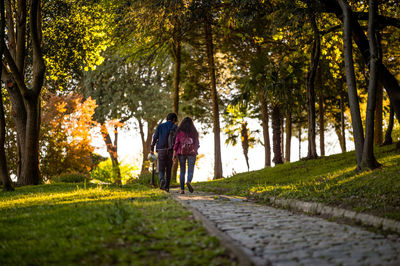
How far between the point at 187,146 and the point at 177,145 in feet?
1.12

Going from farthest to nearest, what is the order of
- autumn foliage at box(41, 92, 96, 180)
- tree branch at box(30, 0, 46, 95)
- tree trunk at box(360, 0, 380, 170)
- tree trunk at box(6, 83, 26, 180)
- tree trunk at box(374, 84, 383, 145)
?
autumn foliage at box(41, 92, 96, 180) < tree trunk at box(374, 84, 383, 145) < tree trunk at box(6, 83, 26, 180) < tree branch at box(30, 0, 46, 95) < tree trunk at box(360, 0, 380, 170)

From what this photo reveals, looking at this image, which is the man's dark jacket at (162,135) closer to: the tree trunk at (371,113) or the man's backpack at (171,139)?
the man's backpack at (171,139)

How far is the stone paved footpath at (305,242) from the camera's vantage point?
4.11m

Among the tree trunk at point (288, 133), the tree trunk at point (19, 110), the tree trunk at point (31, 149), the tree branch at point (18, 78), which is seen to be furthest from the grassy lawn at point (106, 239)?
the tree trunk at point (288, 133)

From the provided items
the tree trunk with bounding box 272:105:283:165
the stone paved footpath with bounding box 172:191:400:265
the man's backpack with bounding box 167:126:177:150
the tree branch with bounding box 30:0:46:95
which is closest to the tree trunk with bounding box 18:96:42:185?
the tree branch with bounding box 30:0:46:95

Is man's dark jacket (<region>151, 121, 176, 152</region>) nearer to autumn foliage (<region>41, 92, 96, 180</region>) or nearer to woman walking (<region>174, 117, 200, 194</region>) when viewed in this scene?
woman walking (<region>174, 117, 200, 194</region>)

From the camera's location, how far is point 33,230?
5320 mm

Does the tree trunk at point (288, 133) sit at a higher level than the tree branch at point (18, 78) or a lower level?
lower

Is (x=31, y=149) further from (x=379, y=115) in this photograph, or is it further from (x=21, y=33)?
(x=379, y=115)

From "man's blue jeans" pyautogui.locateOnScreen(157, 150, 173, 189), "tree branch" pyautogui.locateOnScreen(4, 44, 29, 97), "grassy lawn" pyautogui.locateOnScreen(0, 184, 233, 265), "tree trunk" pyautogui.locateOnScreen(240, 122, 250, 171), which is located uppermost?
"tree branch" pyautogui.locateOnScreen(4, 44, 29, 97)

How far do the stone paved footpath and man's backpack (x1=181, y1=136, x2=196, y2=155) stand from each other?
4.32 metres

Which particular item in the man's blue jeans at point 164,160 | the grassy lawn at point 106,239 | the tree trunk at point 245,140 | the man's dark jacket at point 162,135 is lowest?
the grassy lawn at point 106,239

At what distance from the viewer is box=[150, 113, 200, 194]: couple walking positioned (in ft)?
36.7

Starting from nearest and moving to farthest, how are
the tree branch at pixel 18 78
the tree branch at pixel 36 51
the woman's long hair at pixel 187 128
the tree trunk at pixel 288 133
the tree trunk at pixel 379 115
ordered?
the woman's long hair at pixel 187 128 → the tree branch at pixel 18 78 → the tree branch at pixel 36 51 → the tree trunk at pixel 379 115 → the tree trunk at pixel 288 133
